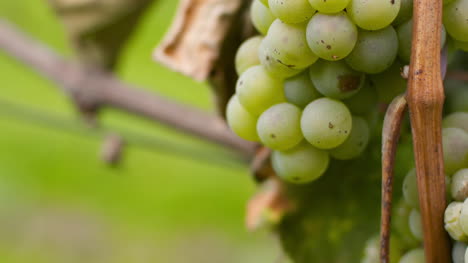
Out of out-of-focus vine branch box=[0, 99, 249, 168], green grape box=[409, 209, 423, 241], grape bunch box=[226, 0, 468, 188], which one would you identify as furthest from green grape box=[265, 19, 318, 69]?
out-of-focus vine branch box=[0, 99, 249, 168]

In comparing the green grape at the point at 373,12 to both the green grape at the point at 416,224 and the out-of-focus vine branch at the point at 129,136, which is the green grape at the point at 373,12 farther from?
the out-of-focus vine branch at the point at 129,136

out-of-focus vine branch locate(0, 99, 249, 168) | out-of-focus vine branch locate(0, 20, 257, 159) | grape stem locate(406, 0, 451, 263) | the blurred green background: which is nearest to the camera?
grape stem locate(406, 0, 451, 263)

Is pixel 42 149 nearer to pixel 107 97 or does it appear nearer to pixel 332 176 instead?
pixel 107 97

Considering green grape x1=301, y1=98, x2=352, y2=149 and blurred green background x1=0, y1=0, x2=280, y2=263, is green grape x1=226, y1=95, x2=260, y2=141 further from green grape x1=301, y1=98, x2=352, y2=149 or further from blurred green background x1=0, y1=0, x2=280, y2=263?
blurred green background x1=0, y1=0, x2=280, y2=263

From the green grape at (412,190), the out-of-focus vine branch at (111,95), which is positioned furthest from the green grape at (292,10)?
the out-of-focus vine branch at (111,95)

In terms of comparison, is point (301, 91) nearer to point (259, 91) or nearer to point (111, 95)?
point (259, 91)
